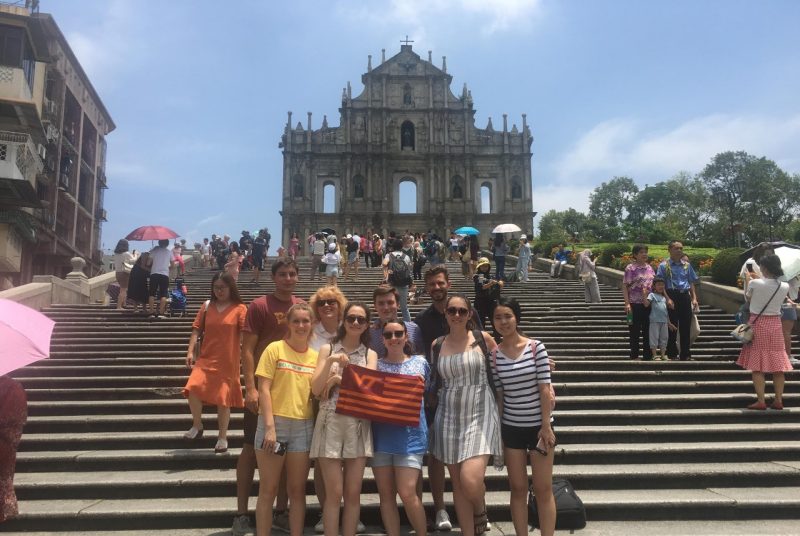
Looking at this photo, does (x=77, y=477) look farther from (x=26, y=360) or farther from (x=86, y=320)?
(x=86, y=320)

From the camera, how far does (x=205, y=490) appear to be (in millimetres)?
4836

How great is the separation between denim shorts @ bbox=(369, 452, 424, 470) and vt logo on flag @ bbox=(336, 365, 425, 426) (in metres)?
0.22

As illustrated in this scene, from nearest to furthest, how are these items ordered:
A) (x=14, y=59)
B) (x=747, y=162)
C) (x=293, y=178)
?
(x=14, y=59)
(x=293, y=178)
(x=747, y=162)

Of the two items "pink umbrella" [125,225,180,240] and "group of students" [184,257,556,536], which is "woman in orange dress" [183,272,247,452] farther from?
"pink umbrella" [125,225,180,240]

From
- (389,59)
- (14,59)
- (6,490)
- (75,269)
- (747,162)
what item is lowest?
(6,490)

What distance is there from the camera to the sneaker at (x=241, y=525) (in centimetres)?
409

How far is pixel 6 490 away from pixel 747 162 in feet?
224

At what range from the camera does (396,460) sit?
3.65m

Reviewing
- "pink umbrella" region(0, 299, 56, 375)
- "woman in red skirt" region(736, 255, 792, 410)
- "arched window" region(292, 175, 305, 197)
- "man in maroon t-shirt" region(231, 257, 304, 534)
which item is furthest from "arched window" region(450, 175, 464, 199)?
"pink umbrella" region(0, 299, 56, 375)

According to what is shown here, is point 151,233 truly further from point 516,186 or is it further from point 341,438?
point 516,186

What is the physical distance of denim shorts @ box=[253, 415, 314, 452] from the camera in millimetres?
3695

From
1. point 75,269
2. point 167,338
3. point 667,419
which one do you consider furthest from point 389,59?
point 667,419

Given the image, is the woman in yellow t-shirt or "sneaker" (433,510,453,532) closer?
the woman in yellow t-shirt

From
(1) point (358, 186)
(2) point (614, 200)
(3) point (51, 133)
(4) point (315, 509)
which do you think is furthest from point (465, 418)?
(2) point (614, 200)
